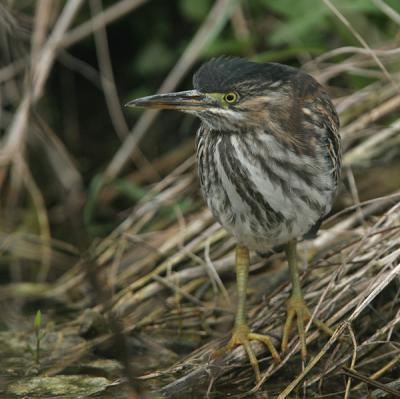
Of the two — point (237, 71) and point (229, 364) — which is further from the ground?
point (237, 71)

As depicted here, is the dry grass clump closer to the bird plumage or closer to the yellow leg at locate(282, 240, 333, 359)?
the yellow leg at locate(282, 240, 333, 359)

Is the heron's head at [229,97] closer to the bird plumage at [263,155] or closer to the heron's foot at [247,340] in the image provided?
the bird plumage at [263,155]

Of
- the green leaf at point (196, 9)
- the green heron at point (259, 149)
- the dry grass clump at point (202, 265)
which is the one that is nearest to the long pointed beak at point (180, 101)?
the green heron at point (259, 149)

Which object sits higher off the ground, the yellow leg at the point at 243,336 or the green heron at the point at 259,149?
the green heron at the point at 259,149

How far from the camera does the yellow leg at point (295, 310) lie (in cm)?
395

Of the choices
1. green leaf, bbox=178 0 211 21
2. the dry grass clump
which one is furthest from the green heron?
green leaf, bbox=178 0 211 21

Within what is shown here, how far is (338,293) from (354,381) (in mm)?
442

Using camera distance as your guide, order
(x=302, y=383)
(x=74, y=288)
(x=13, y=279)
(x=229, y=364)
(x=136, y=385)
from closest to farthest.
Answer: (x=136, y=385)
(x=302, y=383)
(x=229, y=364)
(x=74, y=288)
(x=13, y=279)

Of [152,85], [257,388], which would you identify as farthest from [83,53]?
[257,388]

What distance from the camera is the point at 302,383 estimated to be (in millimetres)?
3662

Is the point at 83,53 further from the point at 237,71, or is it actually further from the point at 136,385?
the point at 136,385

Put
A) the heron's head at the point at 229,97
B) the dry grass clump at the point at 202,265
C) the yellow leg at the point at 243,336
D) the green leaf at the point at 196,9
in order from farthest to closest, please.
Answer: the green leaf at the point at 196,9 → the yellow leg at the point at 243,336 → the dry grass clump at the point at 202,265 → the heron's head at the point at 229,97

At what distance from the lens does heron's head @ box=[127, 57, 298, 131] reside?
3.69 meters

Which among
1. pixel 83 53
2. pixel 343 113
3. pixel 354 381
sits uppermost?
pixel 83 53
